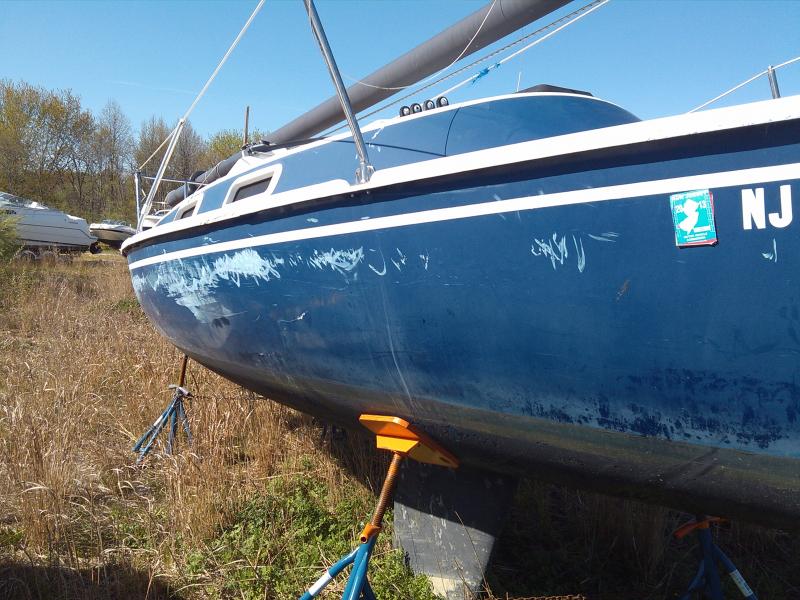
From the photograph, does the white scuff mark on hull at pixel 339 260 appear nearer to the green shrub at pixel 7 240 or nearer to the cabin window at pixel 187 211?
the cabin window at pixel 187 211

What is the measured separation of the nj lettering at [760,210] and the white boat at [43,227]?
47.8ft

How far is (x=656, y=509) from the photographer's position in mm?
3117

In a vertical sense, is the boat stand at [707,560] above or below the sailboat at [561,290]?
A: below

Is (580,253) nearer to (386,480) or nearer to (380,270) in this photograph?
(380,270)

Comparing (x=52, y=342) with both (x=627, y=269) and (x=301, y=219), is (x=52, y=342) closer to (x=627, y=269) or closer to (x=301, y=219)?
(x=301, y=219)

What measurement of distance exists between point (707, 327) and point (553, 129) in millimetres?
908

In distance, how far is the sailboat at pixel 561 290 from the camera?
1.36 m

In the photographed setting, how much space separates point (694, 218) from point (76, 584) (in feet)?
8.59

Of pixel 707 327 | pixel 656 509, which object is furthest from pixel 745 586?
pixel 707 327

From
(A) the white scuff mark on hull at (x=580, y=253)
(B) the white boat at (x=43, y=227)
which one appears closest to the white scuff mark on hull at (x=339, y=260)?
(A) the white scuff mark on hull at (x=580, y=253)

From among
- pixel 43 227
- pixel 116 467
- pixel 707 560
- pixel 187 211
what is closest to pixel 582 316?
pixel 707 560

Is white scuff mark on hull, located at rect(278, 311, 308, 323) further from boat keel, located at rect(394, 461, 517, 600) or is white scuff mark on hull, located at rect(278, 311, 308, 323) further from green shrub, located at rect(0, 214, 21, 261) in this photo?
green shrub, located at rect(0, 214, 21, 261)

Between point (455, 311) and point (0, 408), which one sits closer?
point (455, 311)

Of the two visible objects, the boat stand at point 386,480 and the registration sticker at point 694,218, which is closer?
the registration sticker at point 694,218
